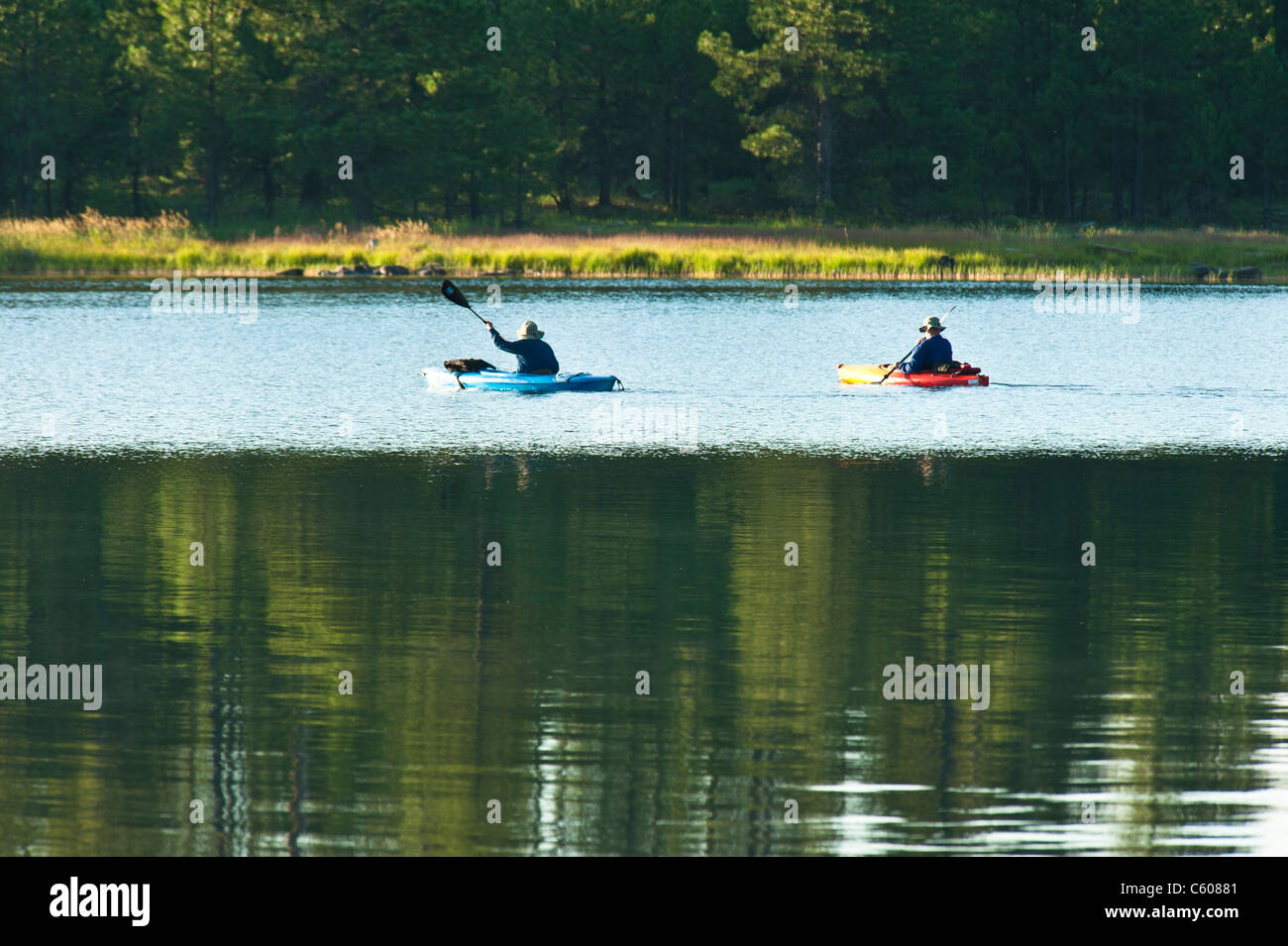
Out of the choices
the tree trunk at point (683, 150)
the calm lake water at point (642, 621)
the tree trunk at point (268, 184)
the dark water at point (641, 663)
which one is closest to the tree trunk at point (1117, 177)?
the tree trunk at point (683, 150)

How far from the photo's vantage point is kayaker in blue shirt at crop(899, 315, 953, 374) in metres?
30.6

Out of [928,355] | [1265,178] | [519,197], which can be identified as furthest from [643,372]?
[1265,178]

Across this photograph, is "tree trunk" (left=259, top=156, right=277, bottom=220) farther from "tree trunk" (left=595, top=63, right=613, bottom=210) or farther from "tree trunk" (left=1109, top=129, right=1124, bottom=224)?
"tree trunk" (left=1109, top=129, right=1124, bottom=224)

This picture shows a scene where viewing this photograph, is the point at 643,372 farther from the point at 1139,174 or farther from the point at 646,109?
the point at 646,109

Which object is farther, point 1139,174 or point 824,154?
point 1139,174

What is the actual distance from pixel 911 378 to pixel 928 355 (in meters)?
0.71

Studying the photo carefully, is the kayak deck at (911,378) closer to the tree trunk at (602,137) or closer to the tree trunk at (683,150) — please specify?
the tree trunk at (683,150)

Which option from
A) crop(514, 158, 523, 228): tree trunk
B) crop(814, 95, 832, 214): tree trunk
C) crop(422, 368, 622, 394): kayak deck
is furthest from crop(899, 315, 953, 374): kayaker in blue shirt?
crop(814, 95, 832, 214): tree trunk

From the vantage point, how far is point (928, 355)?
31.0m

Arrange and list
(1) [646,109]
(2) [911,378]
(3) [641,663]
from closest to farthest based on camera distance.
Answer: (3) [641,663] → (2) [911,378] → (1) [646,109]

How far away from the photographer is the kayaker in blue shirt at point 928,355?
100ft

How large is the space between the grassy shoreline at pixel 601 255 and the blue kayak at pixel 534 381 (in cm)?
3152

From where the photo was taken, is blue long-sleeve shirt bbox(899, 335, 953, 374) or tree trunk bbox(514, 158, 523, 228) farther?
tree trunk bbox(514, 158, 523, 228)

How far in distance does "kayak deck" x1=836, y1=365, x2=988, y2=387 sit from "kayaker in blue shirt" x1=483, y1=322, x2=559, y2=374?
5.22 metres
